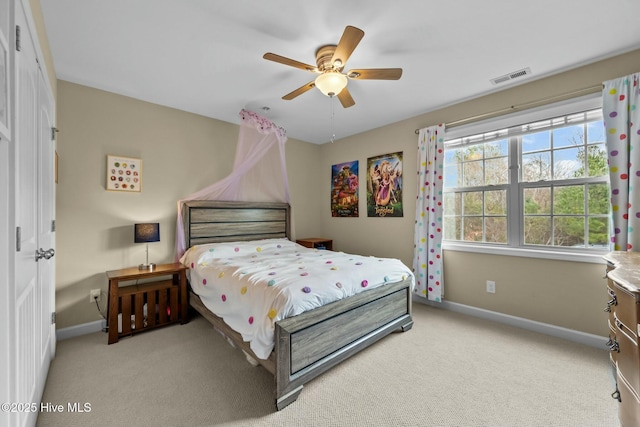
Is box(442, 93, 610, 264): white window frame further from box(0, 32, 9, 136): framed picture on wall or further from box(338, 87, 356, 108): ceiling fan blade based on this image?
box(0, 32, 9, 136): framed picture on wall

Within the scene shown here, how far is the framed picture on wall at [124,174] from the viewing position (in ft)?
9.38

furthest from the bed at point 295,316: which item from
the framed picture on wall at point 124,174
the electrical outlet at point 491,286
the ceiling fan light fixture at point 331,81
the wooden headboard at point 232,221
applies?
the ceiling fan light fixture at point 331,81

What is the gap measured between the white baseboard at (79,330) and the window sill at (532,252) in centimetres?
396

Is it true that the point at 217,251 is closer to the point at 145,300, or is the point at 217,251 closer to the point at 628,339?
the point at 145,300

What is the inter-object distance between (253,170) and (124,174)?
1435 mm

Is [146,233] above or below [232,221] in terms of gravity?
below

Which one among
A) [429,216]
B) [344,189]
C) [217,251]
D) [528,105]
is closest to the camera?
[528,105]

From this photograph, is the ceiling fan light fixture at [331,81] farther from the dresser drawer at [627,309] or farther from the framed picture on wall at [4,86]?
the dresser drawer at [627,309]

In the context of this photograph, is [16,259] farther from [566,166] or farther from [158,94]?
[566,166]

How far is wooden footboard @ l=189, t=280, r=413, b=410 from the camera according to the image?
5.68 feet

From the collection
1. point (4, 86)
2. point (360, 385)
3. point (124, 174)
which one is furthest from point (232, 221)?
point (4, 86)

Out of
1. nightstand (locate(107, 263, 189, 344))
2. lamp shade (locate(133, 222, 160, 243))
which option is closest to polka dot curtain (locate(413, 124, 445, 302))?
nightstand (locate(107, 263, 189, 344))

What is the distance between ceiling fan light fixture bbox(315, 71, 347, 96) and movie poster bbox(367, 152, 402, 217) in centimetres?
192

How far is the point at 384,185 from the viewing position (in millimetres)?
3984
